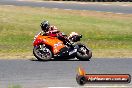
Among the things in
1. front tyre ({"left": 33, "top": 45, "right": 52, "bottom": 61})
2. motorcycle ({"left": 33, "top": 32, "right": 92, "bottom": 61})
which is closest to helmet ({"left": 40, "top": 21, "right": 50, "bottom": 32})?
motorcycle ({"left": 33, "top": 32, "right": 92, "bottom": 61})

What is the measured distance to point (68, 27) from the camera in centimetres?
3269

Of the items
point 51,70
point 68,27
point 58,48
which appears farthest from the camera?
point 68,27

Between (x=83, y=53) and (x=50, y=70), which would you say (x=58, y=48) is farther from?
(x=50, y=70)

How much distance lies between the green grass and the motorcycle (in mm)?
4099

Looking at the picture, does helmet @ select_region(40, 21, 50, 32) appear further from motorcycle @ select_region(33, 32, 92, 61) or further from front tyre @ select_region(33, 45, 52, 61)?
front tyre @ select_region(33, 45, 52, 61)

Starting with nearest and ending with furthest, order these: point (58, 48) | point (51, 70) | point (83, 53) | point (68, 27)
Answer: point (51, 70)
point (83, 53)
point (58, 48)
point (68, 27)

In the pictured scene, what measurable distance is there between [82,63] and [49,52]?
1.46 meters

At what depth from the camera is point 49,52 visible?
19250 millimetres

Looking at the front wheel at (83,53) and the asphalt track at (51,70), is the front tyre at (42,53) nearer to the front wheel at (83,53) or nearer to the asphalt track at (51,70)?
the asphalt track at (51,70)

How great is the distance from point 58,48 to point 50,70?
2.55m

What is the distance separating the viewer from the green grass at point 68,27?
86.0 feet

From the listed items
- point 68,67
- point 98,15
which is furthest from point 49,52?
point 98,15

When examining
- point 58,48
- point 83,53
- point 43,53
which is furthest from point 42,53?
point 83,53

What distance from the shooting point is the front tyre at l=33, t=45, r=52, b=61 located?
19.2m
